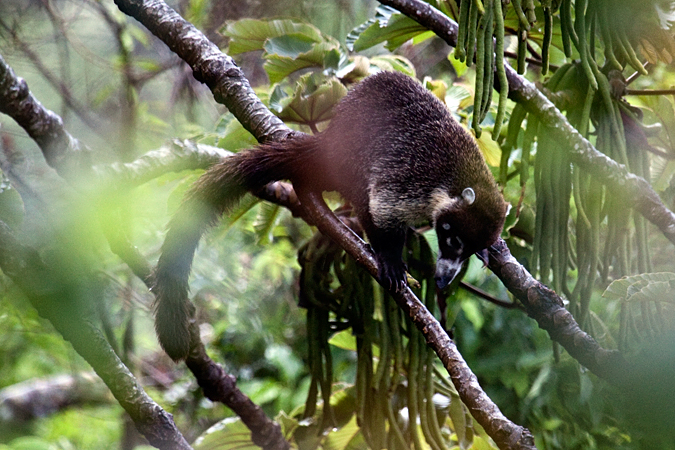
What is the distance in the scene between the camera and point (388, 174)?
2158mm

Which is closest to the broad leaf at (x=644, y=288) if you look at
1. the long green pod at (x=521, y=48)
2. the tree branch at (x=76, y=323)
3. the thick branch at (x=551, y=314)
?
the thick branch at (x=551, y=314)

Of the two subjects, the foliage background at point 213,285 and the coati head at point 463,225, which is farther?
the foliage background at point 213,285

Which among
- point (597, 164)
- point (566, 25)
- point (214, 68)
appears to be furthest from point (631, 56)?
point (214, 68)

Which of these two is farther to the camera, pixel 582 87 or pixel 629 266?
pixel 582 87

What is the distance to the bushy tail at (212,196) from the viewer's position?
6.06ft

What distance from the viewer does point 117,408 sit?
4320mm

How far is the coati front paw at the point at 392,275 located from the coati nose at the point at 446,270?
0.56ft

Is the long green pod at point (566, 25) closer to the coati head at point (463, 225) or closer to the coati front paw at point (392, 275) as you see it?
the coati head at point (463, 225)

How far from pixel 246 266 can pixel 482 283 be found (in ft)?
7.62

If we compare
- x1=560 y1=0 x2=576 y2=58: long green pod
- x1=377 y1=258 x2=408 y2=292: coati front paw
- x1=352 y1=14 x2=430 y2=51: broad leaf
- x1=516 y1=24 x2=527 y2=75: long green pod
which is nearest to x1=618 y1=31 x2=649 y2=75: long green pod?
x1=560 y1=0 x2=576 y2=58: long green pod

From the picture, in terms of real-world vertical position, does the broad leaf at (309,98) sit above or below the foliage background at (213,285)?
above

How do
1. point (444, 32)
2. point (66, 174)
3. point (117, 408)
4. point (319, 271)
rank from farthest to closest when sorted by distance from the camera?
point (117, 408), point (319, 271), point (444, 32), point (66, 174)

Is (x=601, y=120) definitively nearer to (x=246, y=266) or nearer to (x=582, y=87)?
(x=582, y=87)

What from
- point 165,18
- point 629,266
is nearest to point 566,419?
point 629,266
